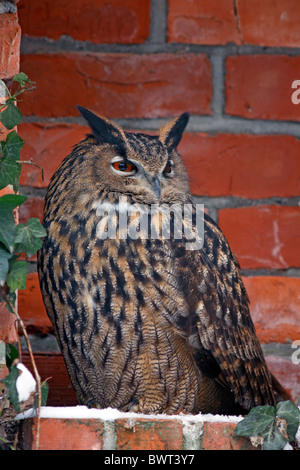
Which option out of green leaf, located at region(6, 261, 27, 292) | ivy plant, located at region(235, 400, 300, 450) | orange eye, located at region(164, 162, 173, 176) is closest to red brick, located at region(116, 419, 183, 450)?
ivy plant, located at region(235, 400, 300, 450)

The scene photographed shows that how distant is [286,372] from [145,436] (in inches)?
31.5

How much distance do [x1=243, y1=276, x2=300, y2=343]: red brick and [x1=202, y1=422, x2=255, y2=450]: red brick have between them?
0.75 metres

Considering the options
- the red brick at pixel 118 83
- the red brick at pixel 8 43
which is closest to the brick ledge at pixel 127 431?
the red brick at pixel 8 43

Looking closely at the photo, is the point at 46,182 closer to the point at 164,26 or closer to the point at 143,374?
the point at 164,26

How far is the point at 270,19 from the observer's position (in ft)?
5.68

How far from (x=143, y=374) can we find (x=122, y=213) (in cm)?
32

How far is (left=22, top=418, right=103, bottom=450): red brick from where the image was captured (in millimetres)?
1023

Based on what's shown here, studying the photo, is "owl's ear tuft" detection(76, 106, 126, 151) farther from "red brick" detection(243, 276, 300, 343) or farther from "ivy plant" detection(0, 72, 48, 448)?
"red brick" detection(243, 276, 300, 343)

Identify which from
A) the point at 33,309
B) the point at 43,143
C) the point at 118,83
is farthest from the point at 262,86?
the point at 33,309

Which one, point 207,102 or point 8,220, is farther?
point 207,102

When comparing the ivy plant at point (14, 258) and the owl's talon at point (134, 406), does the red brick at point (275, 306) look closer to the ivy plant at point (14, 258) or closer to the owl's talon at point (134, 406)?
the owl's talon at point (134, 406)

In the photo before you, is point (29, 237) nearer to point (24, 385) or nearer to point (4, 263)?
point (4, 263)
